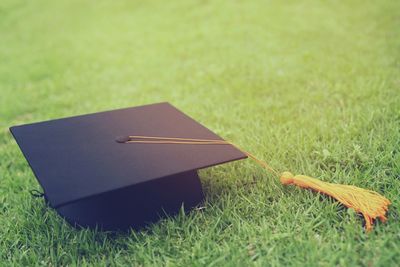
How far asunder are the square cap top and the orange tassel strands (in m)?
0.04

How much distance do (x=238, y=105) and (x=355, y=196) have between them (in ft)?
5.52

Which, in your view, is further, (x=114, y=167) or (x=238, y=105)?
(x=238, y=105)

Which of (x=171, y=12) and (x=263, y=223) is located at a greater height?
(x=171, y=12)

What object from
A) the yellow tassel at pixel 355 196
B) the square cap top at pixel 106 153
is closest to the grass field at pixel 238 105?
the yellow tassel at pixel 355 196

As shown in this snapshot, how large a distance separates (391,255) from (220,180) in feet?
3.03

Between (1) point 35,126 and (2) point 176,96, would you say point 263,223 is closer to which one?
(1) point 35,126

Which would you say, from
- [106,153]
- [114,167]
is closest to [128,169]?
[114,167]

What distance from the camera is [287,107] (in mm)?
3229

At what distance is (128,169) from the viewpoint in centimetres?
173

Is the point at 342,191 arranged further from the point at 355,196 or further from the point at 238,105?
the point at 238,105

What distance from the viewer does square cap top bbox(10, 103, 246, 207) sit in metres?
1.64

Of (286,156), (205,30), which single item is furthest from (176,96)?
(205,30)

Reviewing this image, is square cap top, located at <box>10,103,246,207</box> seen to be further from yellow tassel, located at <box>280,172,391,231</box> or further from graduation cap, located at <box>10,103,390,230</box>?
yellow tassel, located at <box>280,172,391,231</box>

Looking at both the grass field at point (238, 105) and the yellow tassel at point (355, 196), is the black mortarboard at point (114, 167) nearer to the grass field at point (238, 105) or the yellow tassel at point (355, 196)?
the grass field at point (238, 105)
